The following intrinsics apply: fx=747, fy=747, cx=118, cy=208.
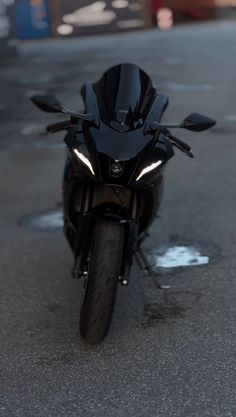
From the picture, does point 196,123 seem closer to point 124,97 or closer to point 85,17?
point 124,97

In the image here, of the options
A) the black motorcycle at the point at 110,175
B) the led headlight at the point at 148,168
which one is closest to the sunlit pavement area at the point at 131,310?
the black motorcycle at the point at 110,175

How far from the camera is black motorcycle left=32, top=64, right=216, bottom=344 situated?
401 centimetres

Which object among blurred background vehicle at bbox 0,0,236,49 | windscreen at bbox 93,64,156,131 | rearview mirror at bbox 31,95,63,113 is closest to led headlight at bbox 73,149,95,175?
windscreen at bbox 93,64,156,131

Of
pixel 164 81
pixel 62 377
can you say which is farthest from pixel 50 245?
pixel 164 81

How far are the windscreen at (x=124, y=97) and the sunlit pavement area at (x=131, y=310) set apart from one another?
1237mm

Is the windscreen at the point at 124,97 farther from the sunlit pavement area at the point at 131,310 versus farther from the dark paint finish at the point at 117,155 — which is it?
the sunlit pavement area at the point at 131,310

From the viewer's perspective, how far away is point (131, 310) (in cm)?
469

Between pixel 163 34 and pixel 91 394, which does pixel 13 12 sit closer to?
pixel 163 34

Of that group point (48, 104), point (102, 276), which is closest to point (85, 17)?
point (48, 104)

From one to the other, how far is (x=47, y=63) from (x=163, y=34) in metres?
4.79

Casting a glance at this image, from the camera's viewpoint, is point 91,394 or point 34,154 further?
point 34,154

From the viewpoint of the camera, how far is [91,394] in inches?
147

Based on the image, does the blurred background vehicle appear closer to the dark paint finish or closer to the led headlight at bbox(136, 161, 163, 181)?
the dark paint finish

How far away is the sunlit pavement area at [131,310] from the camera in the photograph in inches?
146
